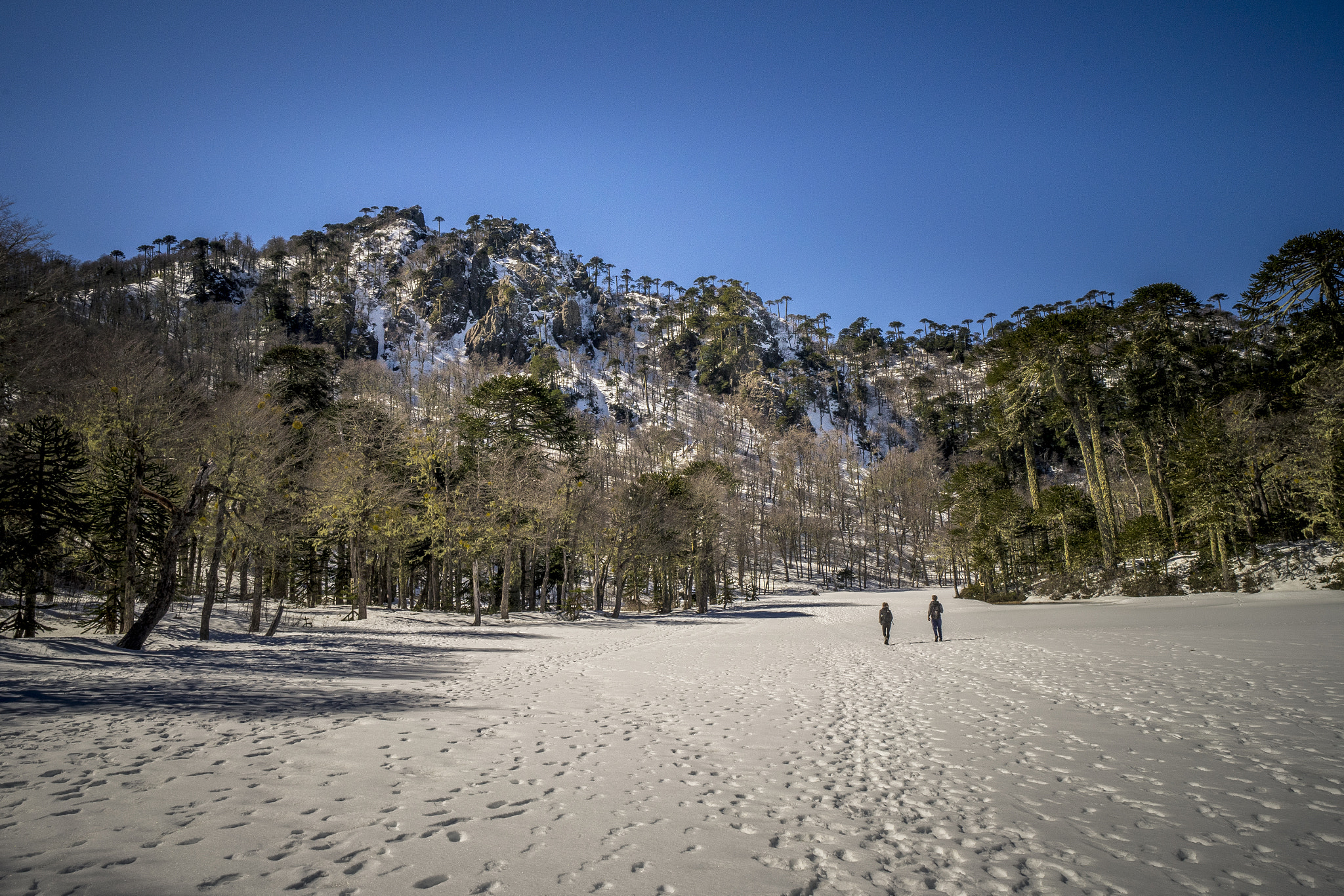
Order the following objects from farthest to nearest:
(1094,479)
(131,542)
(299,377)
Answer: (1094,479), (299,377), (131,542)

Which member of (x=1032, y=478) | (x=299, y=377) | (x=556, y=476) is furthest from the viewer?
(x=1032, y=478)

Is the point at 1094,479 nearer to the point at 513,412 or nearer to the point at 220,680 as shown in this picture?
the point at 513,412

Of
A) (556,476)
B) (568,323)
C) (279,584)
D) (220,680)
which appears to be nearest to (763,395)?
(568,323)

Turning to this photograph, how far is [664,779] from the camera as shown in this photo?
6.05 metres

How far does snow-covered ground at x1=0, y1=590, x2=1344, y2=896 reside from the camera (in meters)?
3.91

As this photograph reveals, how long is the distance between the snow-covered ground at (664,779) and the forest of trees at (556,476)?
6.58 meters

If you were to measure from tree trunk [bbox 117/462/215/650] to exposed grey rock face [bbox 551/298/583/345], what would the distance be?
126801 millimetres

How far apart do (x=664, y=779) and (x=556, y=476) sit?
29310 millimetres

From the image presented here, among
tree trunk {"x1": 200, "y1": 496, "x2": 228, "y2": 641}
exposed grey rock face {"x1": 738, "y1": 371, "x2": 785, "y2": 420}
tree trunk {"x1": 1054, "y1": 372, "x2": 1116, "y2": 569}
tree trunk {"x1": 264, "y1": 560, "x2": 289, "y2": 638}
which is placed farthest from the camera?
exposed grey rock face {"x1": 738, "y1": 371, "x2": 785, "y2": 420}

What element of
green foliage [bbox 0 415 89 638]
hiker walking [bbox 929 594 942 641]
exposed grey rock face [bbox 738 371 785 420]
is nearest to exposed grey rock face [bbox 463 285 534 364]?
exposed grey rock face [bbox 738 371 785 420]

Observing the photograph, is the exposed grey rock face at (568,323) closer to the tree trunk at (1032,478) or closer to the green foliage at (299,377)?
the green foliage at (299,377)

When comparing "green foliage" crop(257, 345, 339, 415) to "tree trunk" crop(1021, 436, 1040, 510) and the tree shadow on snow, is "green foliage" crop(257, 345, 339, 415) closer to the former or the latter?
the tree shadow on snow

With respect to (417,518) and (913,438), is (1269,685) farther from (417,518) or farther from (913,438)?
(913,438)

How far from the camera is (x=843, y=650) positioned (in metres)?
20.2
